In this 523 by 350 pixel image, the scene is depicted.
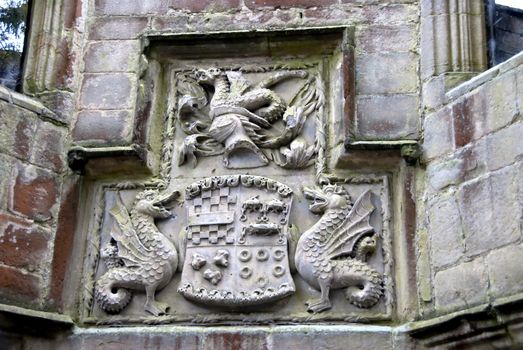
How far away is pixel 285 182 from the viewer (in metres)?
5.80

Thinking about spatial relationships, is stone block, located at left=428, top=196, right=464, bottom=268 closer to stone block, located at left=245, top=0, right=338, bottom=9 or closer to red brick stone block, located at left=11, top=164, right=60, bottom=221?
stone block, located at left=245, top=0, right=338, bottom=9

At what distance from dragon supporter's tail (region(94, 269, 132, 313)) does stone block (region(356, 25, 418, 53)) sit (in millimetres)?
2105

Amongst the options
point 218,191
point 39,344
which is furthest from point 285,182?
point 39,344

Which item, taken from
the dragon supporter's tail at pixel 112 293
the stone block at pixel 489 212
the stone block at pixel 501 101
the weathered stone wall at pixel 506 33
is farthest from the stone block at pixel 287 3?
the dragon supporter's tail at pixel 112 293

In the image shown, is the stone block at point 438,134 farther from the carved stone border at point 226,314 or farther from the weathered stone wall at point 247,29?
the carved stone border at point 226,314

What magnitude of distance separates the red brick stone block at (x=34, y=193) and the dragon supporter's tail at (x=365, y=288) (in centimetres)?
189

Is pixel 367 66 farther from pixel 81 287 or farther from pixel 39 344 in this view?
pixel 39 344

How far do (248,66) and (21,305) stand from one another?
211cm

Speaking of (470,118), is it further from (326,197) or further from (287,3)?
(287,3)

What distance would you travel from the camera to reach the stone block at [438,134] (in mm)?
Answer: 5516

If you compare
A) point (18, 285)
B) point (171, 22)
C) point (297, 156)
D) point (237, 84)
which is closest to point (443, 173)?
point (297, 156)

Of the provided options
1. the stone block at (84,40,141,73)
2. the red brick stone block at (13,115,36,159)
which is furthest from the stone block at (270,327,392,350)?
the stone block at (84,40,141,73)

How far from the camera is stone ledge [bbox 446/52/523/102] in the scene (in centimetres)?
530

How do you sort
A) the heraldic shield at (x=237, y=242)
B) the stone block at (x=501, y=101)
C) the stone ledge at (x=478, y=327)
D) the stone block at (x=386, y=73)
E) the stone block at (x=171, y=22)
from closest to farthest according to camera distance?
the stone ledge at (x=478, y=327) → the stone block at (x=501, y=101) → the heraldic shield at (x=237, y=242) → the stone block at (x=386, y=73) → the stone block at (x=171, y=22)
